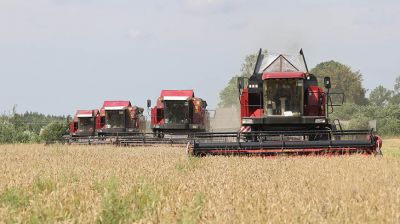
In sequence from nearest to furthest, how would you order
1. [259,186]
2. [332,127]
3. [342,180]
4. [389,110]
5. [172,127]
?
1. [259,186]
2. [342,180]
3. [332,127]
4. [172,127]
5. [389,110]

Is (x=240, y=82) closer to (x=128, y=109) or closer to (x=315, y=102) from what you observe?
(x=315, y=102)

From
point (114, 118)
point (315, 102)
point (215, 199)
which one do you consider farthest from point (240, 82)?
point (114, 118)

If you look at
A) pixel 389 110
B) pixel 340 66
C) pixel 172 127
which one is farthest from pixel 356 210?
pixel 340 66

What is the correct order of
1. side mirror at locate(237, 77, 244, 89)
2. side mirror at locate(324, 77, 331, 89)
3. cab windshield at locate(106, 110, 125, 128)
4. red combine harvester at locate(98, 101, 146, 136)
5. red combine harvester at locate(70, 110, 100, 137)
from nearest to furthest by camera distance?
side mirror at locate(324, 77, 331, 89) → side mirror at locate(237, 77, 244, 89) → red combine harvester at locate(98, 101, 146, 136) → cab windshield at locate(106, 110, 125, 128) → red combine harvester at locate(70, 110, 100, 137)

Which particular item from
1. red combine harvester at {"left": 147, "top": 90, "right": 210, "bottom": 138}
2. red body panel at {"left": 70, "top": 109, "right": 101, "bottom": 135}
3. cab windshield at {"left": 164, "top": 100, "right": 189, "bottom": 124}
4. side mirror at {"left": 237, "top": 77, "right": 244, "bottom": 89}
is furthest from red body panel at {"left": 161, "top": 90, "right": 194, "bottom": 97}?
side mirror at {"left": 237, "top": 77, "right": 244, "bottom": 89}

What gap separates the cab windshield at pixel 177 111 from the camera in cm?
2466

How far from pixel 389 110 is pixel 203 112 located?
31.9m

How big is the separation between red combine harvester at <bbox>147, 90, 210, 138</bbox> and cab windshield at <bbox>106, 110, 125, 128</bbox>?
Answer: 4063mm

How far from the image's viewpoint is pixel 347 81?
3332 inches

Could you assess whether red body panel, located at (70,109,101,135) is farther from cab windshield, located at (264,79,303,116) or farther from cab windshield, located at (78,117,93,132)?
cab windshield, located at (264,79,303,116)

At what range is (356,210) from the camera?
3.74m

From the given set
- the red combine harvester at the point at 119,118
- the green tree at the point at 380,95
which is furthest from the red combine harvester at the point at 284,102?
the green tree at the point at 380,95

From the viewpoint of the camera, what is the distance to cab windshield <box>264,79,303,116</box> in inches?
543

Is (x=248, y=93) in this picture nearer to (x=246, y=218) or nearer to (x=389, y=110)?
(x=246, y=218)
